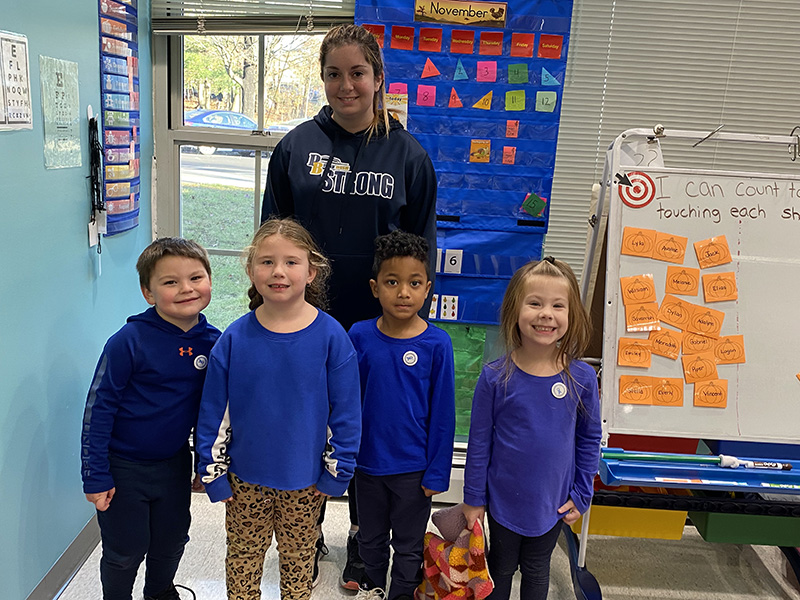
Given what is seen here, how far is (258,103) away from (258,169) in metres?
0.26

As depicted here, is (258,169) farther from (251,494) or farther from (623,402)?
(623,402)

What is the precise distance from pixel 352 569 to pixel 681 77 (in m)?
2.19

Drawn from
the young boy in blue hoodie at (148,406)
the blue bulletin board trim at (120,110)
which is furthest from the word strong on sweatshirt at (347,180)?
the blue bulletin board trim at (120,110)

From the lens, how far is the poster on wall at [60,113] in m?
1.59

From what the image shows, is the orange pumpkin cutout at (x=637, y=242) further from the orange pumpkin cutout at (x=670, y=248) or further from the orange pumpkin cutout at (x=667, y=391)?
the orange pumpkin cutout at (x=667, y=391)

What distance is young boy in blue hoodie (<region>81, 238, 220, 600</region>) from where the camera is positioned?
4.77 feet

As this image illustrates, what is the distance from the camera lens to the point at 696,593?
2.00m

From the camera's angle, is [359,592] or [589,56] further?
[589,56]

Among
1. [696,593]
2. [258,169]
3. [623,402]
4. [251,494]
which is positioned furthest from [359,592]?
[258,169]

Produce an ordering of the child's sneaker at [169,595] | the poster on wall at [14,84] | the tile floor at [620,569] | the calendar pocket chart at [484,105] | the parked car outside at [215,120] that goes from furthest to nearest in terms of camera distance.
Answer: the parked car outside at [215,120], the calendar pocket chart at [484,105], the tile floor at [620,569], the child's sneaker at [169,595], the poster on wall at [14,84]

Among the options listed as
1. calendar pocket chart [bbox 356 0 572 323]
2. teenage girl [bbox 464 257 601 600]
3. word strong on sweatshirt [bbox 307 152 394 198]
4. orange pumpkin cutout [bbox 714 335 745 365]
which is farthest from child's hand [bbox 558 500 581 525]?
calendar pocket chart [bbox 356 0 572 323]

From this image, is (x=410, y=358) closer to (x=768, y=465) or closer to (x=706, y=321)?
(x=706, y=321)

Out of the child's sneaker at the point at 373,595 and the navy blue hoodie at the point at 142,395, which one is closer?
the navy blue hoodie at the point at 142,395

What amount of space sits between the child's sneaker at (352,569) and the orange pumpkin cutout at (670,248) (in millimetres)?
1286
